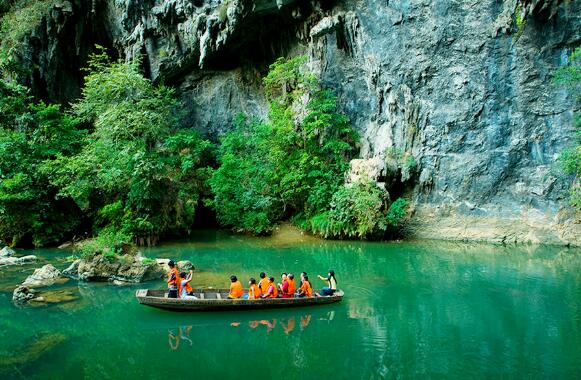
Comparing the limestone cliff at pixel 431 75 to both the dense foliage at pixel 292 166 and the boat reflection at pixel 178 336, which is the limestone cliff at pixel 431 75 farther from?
the boat reflection at pixel 178 336

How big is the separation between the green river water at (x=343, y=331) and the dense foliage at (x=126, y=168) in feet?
17.0

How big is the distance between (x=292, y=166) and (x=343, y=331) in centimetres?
1495

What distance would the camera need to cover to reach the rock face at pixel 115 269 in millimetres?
14734

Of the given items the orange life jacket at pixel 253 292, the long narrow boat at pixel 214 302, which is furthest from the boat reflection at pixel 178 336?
the orange life jacket at pixel 253 292

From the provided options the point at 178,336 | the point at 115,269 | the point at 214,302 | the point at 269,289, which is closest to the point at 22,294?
the point at 115,269

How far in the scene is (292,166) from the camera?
24734 mm

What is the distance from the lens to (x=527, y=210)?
21.2m

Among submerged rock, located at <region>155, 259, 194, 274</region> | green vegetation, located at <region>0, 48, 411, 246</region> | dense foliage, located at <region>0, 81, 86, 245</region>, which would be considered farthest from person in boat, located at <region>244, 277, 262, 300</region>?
dense foliage, located at <region>0, 81, 86, 245</region>

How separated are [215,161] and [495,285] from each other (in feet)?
63.1

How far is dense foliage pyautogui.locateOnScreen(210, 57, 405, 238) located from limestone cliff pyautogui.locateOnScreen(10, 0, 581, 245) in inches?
55.4

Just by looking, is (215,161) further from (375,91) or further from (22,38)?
(22,38)

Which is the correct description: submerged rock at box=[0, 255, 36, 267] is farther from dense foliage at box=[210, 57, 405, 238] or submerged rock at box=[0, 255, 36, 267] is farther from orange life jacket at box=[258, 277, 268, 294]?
orange life jacket at box=[258, 277, 268, 294]

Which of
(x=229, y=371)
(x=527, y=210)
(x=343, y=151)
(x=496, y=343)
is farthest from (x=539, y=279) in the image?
(x=343, y=151)

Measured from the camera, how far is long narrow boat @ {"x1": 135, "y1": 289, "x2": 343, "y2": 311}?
11414 mm
